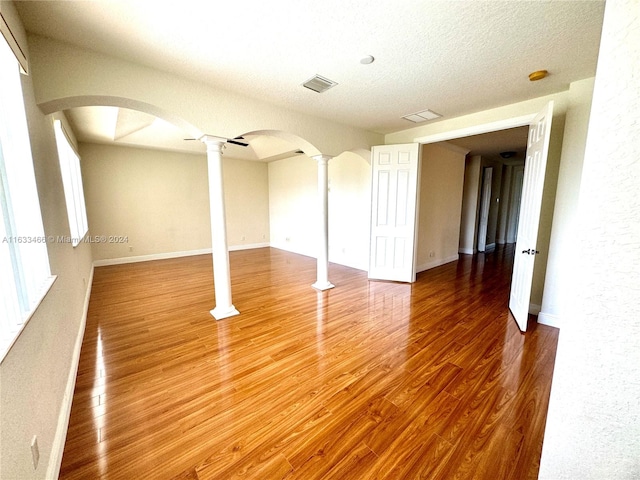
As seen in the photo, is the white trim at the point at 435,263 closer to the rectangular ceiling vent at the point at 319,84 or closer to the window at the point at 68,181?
the rectangular ceiling vent at the point at 319,84

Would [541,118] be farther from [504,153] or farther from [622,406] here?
[504,153]

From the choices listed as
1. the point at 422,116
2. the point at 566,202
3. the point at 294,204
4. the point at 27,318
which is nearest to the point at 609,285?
the point at 27,318

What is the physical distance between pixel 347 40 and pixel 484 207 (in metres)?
6.55

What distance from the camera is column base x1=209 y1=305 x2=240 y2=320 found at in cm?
308

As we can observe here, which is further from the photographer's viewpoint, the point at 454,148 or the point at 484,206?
the point at 484,206

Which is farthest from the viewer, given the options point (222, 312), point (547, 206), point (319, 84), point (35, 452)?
point (222, 312)

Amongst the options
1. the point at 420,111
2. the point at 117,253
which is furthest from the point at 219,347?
the point at 117,253

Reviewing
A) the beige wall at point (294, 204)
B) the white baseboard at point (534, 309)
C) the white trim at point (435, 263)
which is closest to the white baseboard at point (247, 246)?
the beige wall at point (294, 204)

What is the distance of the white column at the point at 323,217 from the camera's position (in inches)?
154

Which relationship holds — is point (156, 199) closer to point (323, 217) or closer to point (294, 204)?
point (294, 204)

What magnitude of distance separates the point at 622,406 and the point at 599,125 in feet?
2.71

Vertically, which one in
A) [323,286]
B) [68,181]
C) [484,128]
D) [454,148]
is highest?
[454,148]

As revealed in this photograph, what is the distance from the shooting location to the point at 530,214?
2781mm

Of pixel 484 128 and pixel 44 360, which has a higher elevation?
pixel 484 128
